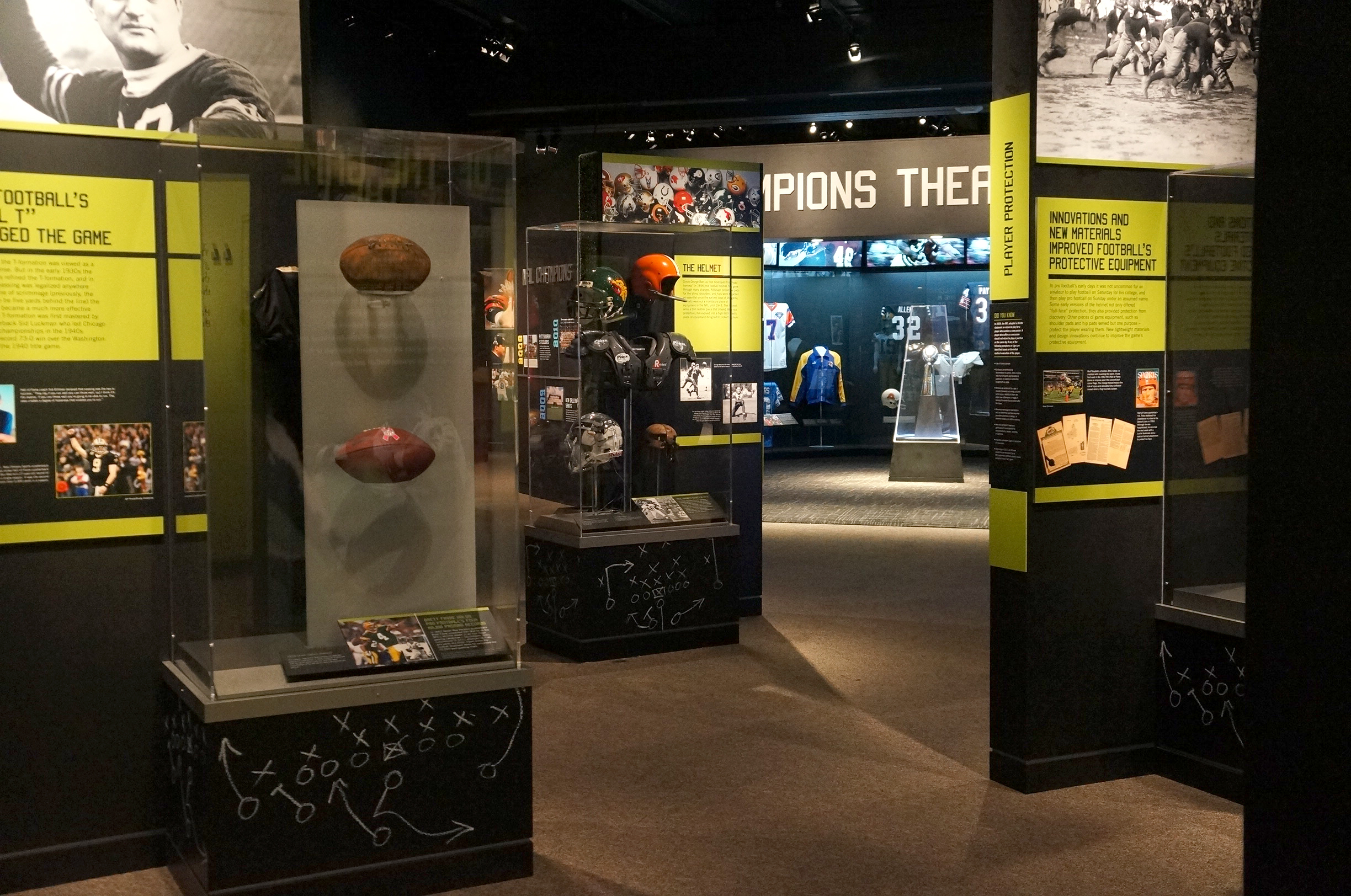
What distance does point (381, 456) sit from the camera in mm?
3494

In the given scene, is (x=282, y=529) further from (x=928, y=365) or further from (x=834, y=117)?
(x=928, y=365)

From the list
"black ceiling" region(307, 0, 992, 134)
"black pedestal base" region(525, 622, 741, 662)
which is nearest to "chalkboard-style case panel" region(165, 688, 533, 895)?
"black pedestal base" region(525, 622, 741, 662)

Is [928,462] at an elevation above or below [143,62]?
below

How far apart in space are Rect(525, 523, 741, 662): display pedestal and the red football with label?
9.28 feet

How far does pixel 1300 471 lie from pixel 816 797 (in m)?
3.27

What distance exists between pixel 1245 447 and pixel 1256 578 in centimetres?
343

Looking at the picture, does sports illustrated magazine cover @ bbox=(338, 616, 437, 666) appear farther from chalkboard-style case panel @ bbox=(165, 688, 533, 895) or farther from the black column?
the black column

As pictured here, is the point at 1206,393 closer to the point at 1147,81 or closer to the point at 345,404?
the point at 1147,81

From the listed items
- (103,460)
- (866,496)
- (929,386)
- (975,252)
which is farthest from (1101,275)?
(975,252)

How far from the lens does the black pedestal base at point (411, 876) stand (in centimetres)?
336

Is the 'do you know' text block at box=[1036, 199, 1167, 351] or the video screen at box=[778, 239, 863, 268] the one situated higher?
the video screen at box=[778, 239, 863, 268]

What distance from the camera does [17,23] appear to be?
347cm

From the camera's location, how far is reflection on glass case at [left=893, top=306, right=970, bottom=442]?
43.2ft

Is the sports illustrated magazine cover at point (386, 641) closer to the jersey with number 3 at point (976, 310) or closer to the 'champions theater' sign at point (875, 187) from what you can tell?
the 'champions theater' sign at point (875, 187)
